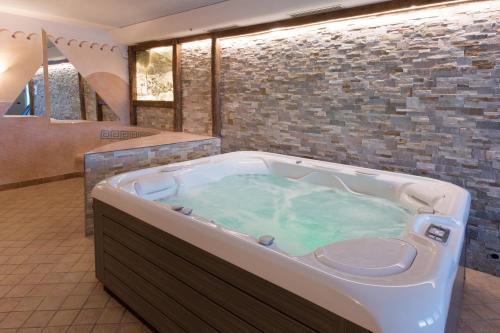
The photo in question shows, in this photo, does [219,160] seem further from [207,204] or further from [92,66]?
[92,66]

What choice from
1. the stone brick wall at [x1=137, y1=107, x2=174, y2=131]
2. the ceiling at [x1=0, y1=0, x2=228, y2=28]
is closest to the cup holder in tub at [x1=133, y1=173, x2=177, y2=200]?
the ceiling at [x1=0, y1=0, x2=228, y2=28]

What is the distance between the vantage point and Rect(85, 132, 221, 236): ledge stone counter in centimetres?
284

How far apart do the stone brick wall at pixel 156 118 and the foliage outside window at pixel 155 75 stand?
159mm

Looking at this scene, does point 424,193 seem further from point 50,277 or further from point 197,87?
point 197,87

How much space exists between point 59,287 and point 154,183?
2.75 ft

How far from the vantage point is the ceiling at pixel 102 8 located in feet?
12.0

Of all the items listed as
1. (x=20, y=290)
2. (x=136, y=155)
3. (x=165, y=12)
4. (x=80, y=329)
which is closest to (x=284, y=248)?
(x=80, y=329)

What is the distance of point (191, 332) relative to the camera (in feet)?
4.91

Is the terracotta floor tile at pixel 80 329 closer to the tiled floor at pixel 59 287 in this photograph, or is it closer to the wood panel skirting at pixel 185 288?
the tiled floor at pixel 59 287

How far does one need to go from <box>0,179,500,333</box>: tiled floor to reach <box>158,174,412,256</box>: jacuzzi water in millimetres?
688

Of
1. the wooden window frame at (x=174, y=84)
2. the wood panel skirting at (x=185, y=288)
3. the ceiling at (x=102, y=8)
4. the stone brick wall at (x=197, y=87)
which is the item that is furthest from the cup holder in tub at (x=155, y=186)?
the wooden window frame at (x=174, y=84)

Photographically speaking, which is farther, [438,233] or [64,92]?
[64,92]

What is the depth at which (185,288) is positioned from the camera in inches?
59.2

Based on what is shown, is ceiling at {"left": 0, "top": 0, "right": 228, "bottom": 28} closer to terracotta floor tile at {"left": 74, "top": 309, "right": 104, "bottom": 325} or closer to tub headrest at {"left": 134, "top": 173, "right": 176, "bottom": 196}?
tub headrest at {"left": 134, "top": 173, "right": 176, "bottom": 196}
